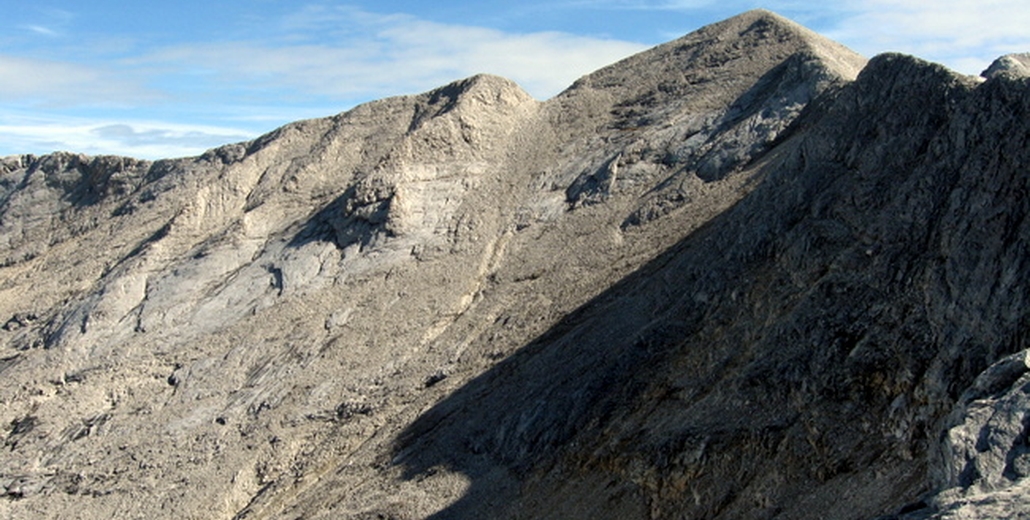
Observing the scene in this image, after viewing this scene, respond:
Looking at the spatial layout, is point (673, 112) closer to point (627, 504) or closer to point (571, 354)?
point (571, 354)

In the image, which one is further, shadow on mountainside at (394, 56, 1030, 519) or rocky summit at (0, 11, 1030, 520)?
rocky summit at (0, 11, 1030, 520)

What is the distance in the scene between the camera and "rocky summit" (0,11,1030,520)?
14484 millimetres

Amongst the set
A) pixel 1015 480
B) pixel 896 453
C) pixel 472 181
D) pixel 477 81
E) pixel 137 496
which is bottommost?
pixel 137 496

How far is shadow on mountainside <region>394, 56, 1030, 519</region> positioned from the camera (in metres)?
13.8

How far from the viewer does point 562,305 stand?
24.9 metres

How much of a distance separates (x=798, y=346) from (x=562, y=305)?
9.03m

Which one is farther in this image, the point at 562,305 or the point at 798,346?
the point at 562,305

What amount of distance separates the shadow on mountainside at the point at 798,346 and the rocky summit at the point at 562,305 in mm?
60

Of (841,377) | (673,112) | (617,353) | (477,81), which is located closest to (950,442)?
(841,377)

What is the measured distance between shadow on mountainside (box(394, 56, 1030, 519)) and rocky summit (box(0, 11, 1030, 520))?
6cm

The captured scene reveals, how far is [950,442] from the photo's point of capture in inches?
355

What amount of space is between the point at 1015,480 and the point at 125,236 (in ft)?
108

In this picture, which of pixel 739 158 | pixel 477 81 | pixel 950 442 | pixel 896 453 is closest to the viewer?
pixel 950 442

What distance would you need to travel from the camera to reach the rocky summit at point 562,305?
14.5 meters
